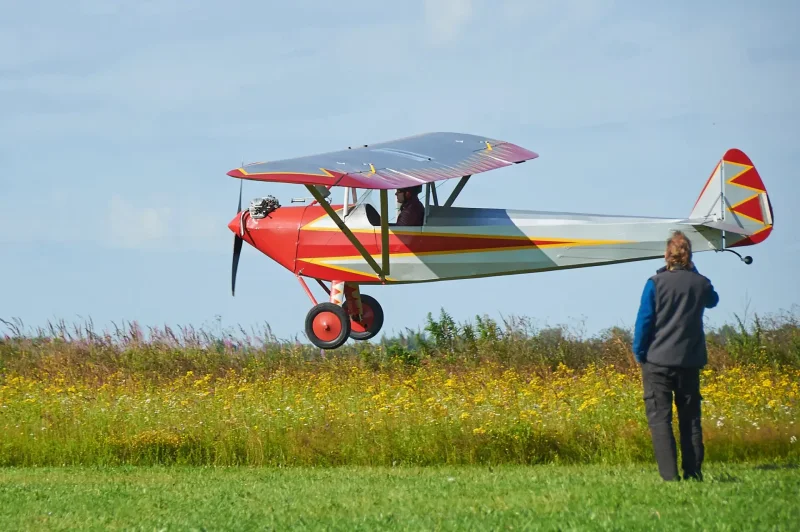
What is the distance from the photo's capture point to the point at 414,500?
7.50 meters

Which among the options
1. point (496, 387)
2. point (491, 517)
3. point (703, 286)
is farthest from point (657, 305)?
point (496, 387)

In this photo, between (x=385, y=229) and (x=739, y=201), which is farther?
(x=385, y=229)

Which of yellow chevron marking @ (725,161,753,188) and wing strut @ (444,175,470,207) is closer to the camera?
yellow chevron marking @ (725,161,753,188)

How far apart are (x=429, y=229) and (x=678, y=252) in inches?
321

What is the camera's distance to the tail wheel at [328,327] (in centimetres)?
1606

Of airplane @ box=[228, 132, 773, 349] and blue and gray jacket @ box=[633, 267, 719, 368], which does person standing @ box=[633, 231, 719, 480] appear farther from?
airplane @ box=[228, 132, 773, 349]

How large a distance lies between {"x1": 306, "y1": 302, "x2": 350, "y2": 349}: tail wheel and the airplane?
0.02 metres

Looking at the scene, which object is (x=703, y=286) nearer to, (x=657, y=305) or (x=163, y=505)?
(x=657, y=305)

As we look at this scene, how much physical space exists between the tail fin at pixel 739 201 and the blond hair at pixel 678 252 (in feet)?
23.1

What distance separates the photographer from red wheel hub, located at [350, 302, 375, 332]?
1714cm

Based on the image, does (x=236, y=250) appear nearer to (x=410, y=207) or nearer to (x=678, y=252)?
(x=410, y=207)

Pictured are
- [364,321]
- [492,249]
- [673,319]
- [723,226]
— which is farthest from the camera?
[364,321]

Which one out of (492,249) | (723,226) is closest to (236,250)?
(492,249)

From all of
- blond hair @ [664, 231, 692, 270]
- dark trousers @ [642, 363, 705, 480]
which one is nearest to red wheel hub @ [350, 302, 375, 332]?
dark trousers @ [642, 363, 705, 480]
